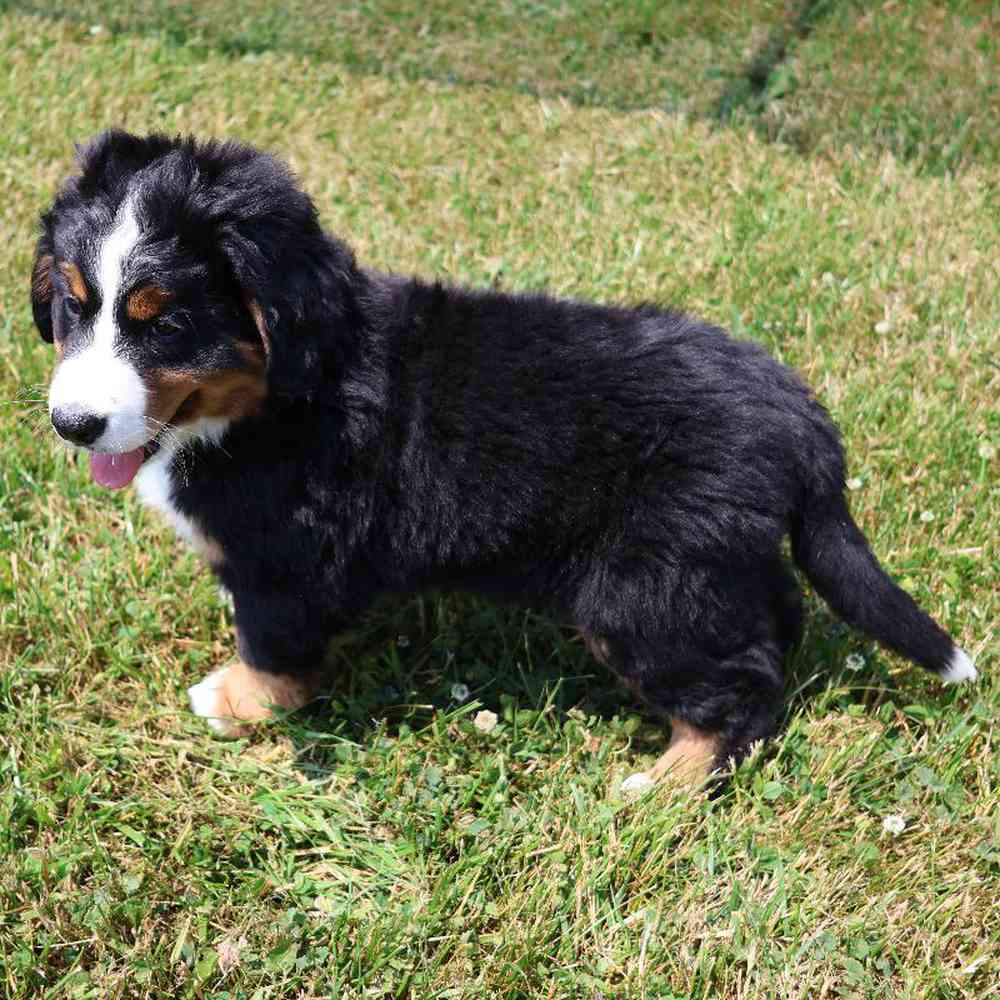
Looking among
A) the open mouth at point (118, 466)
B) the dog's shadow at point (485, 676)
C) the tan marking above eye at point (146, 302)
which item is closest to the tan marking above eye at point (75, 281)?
the tan marking above eye at point (146, 302)

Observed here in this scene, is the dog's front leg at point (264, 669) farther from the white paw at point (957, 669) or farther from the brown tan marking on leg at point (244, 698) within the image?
the white paw at point (957, 669)

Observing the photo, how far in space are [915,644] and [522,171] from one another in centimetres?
320

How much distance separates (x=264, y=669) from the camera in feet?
8.97

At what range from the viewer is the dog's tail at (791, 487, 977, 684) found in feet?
8.25

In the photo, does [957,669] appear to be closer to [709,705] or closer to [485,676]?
[709,705]

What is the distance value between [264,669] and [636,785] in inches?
37.2

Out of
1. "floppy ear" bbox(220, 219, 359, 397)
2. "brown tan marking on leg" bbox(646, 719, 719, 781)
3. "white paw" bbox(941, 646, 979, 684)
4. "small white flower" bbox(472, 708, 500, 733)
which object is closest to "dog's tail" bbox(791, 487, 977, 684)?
"white paw" bbox(941, 646, 979, 684)

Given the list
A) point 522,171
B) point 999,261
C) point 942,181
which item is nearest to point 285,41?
point 522,171

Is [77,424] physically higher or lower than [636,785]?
higher

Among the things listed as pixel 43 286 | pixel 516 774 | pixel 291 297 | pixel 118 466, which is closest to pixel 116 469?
pixel 118 466

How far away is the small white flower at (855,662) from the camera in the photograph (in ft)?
9.62

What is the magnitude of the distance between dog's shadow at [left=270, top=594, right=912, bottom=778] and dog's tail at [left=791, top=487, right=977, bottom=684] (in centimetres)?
30

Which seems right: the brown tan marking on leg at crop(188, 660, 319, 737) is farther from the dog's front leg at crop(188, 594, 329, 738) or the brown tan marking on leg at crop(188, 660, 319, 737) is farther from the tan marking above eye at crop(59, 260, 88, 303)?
the tan marking above eye at crop(59, 260, 88, 303)

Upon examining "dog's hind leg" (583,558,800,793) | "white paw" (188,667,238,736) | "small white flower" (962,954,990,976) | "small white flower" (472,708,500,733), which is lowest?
"small white flower" (962,954,990,976)
